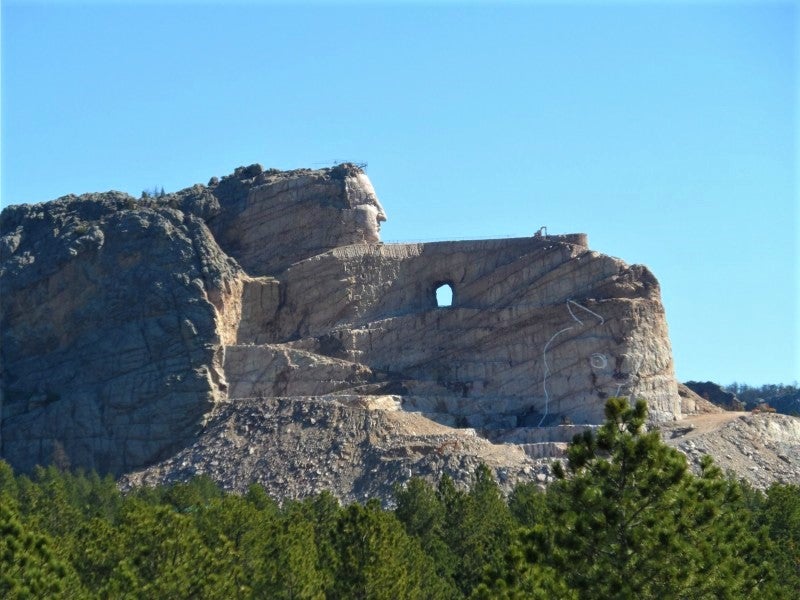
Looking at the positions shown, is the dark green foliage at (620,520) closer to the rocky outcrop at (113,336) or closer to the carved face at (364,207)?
the rocky outcrop at (113,336)

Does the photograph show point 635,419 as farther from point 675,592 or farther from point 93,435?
point 93,435

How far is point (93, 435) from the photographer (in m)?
87.1

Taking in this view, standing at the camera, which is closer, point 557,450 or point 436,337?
point 557,450

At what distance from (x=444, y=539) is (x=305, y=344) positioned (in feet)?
84.3

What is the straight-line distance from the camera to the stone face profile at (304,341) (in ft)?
272

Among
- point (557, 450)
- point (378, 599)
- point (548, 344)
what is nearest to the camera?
point (378, 599)

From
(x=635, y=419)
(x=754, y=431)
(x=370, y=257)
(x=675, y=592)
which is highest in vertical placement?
(x=370, y=257)

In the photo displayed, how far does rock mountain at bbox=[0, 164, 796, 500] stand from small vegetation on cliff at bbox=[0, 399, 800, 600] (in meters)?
4.97

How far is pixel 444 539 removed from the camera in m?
63.5

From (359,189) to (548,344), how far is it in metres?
14.0

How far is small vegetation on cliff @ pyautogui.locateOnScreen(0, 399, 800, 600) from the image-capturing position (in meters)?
36.9

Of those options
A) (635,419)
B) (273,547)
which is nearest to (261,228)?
(273,547)

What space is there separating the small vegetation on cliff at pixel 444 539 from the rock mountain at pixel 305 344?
497cm

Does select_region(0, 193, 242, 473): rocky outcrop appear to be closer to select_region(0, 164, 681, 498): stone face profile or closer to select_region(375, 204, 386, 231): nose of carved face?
select_region(0, 164, 681, 498): stone face profile
